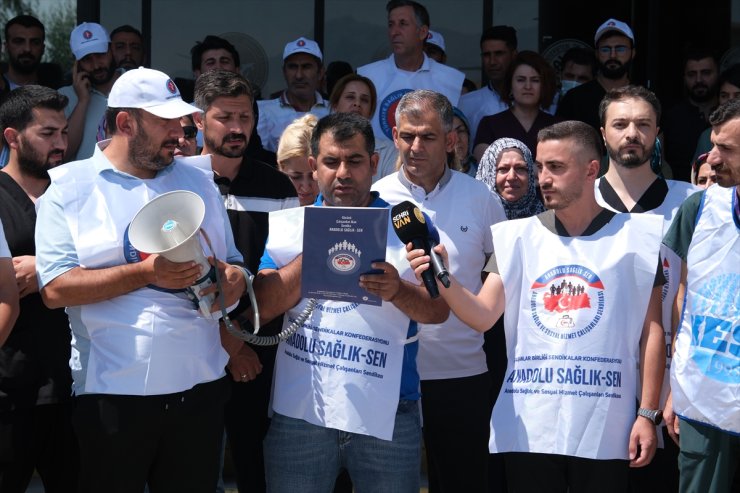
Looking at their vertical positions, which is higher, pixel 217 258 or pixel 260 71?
A: pixel 260 71

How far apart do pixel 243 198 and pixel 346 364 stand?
1.21 meters

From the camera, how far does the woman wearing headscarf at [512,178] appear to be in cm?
552

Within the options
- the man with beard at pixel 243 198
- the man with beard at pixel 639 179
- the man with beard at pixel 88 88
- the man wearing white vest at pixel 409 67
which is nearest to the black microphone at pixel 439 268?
the man with beard at pixel 243 198

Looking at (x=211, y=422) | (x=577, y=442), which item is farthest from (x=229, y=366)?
(x=577, y=442)

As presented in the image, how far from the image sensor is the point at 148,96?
4133 millimetres

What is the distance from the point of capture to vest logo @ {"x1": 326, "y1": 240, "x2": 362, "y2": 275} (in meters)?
3.96

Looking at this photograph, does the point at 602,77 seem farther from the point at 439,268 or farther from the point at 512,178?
the point at 439,268

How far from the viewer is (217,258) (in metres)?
4.23

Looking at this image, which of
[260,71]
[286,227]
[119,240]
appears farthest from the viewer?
[260,71]

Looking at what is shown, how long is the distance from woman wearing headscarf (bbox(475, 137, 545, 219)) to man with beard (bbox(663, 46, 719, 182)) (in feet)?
6.67

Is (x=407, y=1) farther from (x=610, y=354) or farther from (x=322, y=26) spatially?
(x=610, y=354)

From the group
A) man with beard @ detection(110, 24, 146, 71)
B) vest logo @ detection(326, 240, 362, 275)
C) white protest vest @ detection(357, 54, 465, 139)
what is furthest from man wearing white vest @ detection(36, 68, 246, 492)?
man with beard @ detection(110, 24, 146, 71)

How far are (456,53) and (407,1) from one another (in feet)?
9.30

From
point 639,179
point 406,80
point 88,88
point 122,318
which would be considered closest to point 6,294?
point 122,318
